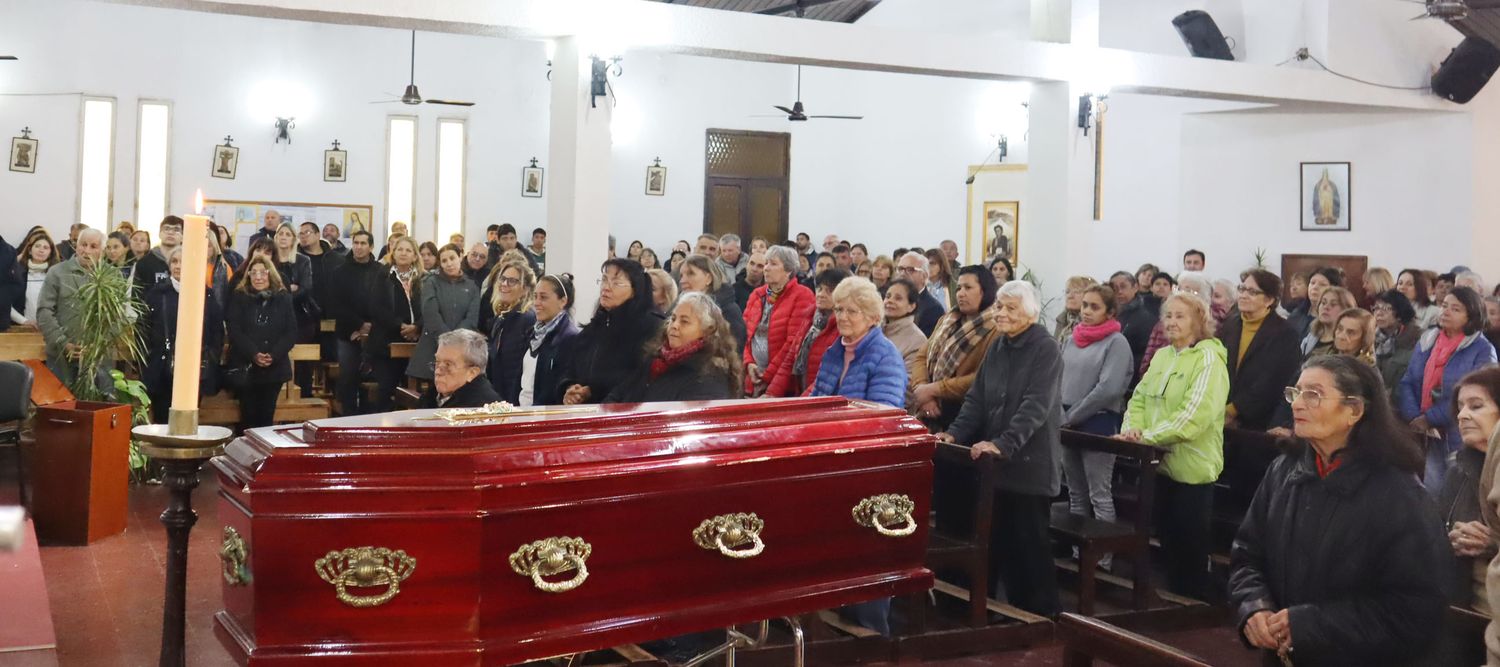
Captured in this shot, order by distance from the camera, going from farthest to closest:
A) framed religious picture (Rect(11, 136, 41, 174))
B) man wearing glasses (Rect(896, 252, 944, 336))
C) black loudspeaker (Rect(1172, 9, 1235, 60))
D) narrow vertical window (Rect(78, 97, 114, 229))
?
narrow vertical window (Rect(78, 97, 114, 229)), framed religious picture (Rect(11, 136, 41, 174)), black loudspeaker (Rect(1172, 9, 1235, 60)), man wearing glasses (Rect(896, 252, 944, 336))

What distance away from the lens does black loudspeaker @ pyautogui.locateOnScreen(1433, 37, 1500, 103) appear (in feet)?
38.2

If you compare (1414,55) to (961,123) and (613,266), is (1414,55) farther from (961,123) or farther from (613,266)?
(613,266)

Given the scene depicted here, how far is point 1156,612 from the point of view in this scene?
4.81 metres

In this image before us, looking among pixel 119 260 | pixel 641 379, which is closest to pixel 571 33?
pixel 119 260

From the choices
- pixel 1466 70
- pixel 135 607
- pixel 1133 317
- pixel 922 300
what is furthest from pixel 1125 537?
pixel 1466 70

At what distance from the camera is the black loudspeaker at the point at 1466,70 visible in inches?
459

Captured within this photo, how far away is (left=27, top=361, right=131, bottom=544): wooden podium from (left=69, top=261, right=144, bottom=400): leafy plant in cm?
72

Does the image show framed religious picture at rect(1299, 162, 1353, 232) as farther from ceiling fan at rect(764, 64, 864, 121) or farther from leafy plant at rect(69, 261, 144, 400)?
leafy plant at rect(69, 261, 144, 400)

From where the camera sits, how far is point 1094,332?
5.90m

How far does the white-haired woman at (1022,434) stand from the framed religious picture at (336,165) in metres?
11.8

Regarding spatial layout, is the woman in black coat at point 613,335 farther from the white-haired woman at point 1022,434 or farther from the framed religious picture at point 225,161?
the framed religious picture at point 225,161

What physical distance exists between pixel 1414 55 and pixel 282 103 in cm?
1176

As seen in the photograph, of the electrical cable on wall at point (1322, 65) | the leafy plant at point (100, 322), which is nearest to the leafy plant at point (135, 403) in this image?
the leafy plant at point (100, 322)

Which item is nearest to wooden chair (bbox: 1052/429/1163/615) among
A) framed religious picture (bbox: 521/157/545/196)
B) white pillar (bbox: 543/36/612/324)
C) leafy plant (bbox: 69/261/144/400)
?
white pillar (bbox: 543/36/612/324)
